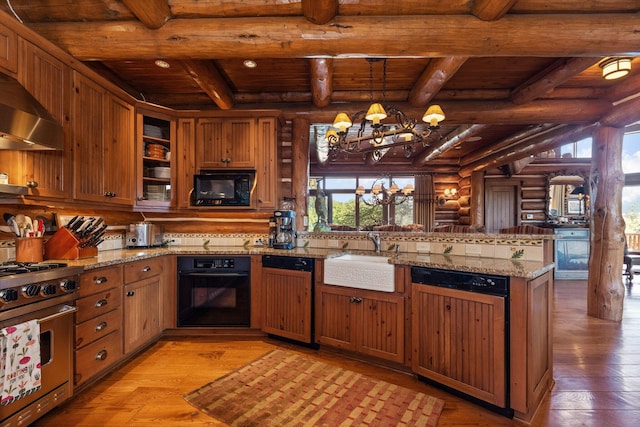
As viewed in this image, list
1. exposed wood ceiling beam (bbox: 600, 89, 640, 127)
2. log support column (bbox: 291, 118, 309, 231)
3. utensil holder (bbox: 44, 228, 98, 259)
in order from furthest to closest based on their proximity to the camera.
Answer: log support column (bbox: 291, 118, 309, 231) < exposed wood ceiling beam (bbox: 600, 89, 640, 127) < utensil holder (bbox: 44, 228, 98, 259)

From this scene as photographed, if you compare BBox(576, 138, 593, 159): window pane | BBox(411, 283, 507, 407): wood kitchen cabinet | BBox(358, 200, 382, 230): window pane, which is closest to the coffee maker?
BBox(411, 283, 507, 407): wood kitchen cabinet

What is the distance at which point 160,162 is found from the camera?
3.33m

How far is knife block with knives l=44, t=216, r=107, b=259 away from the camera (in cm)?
225

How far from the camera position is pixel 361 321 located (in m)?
2.43

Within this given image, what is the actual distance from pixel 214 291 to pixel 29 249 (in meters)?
1.47

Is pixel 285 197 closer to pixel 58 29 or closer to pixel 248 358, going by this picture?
pixel 248 358

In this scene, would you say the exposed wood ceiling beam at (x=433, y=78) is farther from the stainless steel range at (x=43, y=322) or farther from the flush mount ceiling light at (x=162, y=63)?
the stainless steel range at (x=43, y=322)

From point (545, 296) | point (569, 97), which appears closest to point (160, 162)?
point (545, 296)

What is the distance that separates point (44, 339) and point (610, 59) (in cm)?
516

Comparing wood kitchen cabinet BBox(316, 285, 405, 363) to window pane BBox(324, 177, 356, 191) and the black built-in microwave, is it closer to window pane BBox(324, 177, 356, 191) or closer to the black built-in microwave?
the black built-in microwave

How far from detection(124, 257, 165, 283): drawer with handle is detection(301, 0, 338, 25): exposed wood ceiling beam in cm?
244

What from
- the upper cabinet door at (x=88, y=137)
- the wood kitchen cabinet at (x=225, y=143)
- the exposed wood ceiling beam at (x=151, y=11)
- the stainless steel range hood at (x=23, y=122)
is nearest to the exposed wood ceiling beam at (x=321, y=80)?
the wood kitchen cabinet at (x=225, y=143)

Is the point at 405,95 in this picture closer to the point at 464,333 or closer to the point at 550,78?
the point at 550,78

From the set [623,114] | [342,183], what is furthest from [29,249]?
[342,183]
